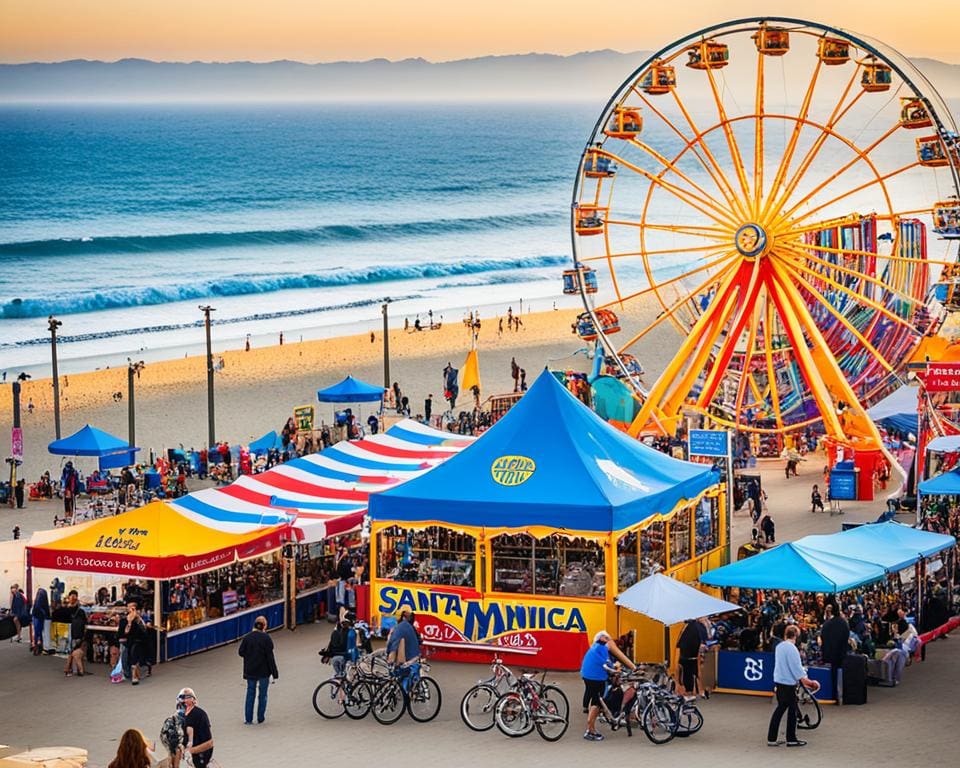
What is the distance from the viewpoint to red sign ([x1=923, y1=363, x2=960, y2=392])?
75.4 ft

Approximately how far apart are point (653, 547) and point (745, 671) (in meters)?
3.17

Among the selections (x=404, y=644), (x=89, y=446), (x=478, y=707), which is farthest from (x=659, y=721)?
(x=89, y=446)

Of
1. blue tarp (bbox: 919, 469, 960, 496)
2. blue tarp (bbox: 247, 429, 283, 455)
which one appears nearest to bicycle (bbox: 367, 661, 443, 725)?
blue tarp (bbox: 919, 469, 960, 496)

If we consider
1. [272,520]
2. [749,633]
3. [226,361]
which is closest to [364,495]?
[272,520]

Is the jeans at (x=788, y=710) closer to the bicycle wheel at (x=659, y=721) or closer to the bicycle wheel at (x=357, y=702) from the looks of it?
the bicycle wheel at (x=659, y=721)

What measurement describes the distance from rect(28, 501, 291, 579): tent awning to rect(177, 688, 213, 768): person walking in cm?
550

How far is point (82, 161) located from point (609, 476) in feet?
460

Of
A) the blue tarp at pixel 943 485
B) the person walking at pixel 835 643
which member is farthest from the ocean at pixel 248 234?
the person walking at pixel 835 643

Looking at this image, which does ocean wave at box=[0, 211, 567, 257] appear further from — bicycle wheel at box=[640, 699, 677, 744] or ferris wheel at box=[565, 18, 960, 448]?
bicycle wheel at box=[640, 699, 677, 744]

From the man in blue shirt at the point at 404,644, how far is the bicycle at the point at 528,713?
41.3 inches

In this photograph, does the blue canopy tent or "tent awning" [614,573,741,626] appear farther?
the blue canopy tent

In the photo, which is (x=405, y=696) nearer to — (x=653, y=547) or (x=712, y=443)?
(x=653, y=547)

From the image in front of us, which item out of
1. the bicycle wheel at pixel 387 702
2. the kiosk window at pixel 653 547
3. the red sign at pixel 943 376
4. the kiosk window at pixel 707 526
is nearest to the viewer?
the bicycle wheel at pixel 387 702

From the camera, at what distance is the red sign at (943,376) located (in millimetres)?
22984
